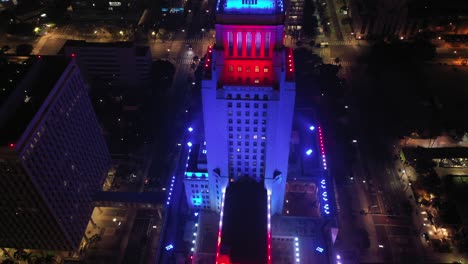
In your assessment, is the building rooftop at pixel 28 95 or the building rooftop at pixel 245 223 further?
the building rooftop at pixel 245 223

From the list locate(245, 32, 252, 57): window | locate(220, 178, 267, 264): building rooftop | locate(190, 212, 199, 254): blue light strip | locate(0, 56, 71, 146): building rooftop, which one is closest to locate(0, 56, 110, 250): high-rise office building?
locate(0, 56, 71, 146): building rooftop

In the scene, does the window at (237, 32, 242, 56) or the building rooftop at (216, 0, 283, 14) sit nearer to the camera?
the building rooftop at (216, 0, 283, 14)

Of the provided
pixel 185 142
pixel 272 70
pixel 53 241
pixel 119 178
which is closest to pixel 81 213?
pixel 53 241

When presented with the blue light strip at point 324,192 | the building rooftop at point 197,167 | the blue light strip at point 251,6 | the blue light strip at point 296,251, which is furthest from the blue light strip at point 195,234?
the blue light strip at point 251,6

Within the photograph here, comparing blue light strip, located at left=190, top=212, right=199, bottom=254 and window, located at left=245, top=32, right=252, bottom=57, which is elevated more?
window, located at left=245, top=32, right=252, bottom=57

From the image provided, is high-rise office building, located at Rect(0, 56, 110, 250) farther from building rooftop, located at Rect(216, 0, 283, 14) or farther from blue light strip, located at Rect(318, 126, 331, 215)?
blue light strip, located at Rect(318, 126, 331, 215)

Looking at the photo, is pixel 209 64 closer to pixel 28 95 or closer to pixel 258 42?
pixel 258 42

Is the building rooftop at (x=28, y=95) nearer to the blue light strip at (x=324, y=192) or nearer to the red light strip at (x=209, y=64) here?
the red light strip at (x=209, y=64)

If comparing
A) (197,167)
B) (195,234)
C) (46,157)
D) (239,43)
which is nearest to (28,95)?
(46,157)
